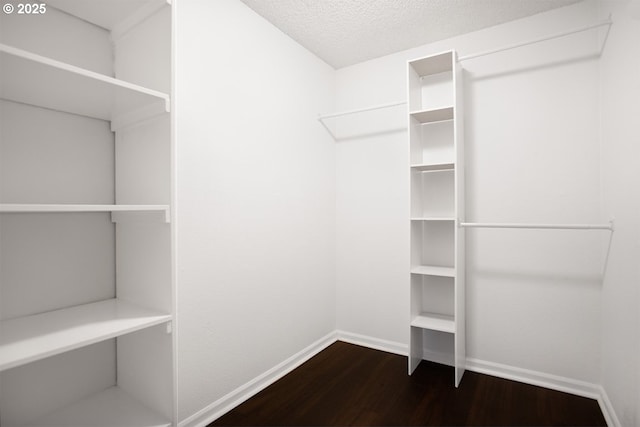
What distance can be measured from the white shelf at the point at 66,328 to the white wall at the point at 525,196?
2053 mm

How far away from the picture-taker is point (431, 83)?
8.70 ft

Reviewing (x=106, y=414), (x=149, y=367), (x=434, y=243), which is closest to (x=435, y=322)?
(x=434, y=243)

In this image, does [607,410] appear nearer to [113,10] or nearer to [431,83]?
[431,83]

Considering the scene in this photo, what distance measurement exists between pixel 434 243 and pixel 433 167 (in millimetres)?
634

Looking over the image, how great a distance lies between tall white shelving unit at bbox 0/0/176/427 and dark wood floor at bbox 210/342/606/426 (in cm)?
73

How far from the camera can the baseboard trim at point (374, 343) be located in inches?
109

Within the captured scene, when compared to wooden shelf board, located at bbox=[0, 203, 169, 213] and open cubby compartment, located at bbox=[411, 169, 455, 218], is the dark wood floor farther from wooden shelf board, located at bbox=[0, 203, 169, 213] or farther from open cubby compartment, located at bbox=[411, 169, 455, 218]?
wooden shelf board, located at bbox=[0, 203, 169, 213]

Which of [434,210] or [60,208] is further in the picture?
[434,210]

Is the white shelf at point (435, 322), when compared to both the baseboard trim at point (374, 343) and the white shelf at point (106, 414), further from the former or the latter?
the white shelf at point (106, 414)

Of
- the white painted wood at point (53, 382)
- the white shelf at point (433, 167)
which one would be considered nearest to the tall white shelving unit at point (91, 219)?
the white painted wood at point (53, 382)

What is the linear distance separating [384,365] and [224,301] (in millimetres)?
1387

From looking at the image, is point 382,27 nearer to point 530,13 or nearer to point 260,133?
point 530,13

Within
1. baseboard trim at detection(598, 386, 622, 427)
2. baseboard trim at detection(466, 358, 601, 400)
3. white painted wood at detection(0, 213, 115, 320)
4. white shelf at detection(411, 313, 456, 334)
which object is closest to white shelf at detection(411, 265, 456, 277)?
white shelf at detection(411, 313, 456, 334)

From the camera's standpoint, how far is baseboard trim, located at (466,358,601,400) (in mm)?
2125
